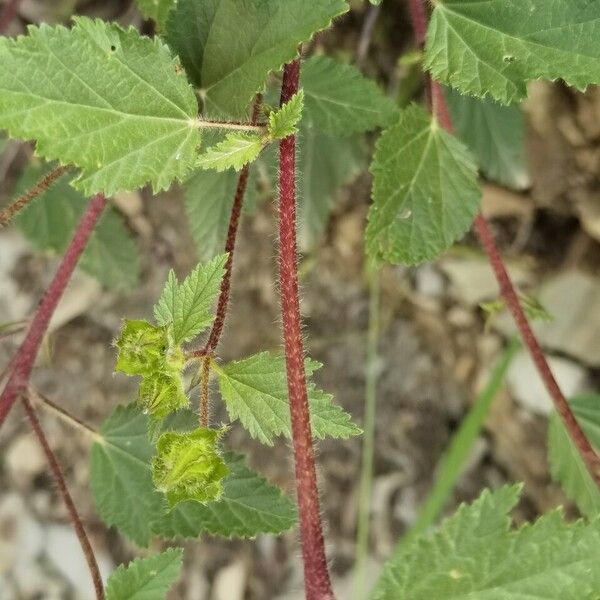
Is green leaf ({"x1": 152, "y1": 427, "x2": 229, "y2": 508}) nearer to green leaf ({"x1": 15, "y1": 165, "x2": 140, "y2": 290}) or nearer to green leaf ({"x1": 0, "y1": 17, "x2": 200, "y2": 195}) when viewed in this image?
green leaf ({"x1": 0, "y1": 17, "x2": 200, "y2": 195})

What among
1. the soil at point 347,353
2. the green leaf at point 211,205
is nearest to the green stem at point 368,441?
the soil at point 347,353

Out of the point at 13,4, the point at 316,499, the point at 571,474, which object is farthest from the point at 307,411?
the point at 13,4

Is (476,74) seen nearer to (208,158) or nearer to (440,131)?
(440,131)

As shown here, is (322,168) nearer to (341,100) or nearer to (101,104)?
(341,100)

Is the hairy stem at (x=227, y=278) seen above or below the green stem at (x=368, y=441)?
above

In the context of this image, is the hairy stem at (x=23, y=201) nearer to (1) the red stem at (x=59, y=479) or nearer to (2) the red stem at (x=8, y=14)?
(1) the red stem at (x=59, y=479)

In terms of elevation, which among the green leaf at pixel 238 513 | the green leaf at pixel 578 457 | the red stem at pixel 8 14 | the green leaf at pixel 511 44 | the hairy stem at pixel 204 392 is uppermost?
the red stem at pixel 8 14

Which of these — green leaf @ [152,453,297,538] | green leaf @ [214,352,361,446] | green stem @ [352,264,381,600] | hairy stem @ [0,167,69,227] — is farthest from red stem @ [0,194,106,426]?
green stem @ [352,264,381,600]
